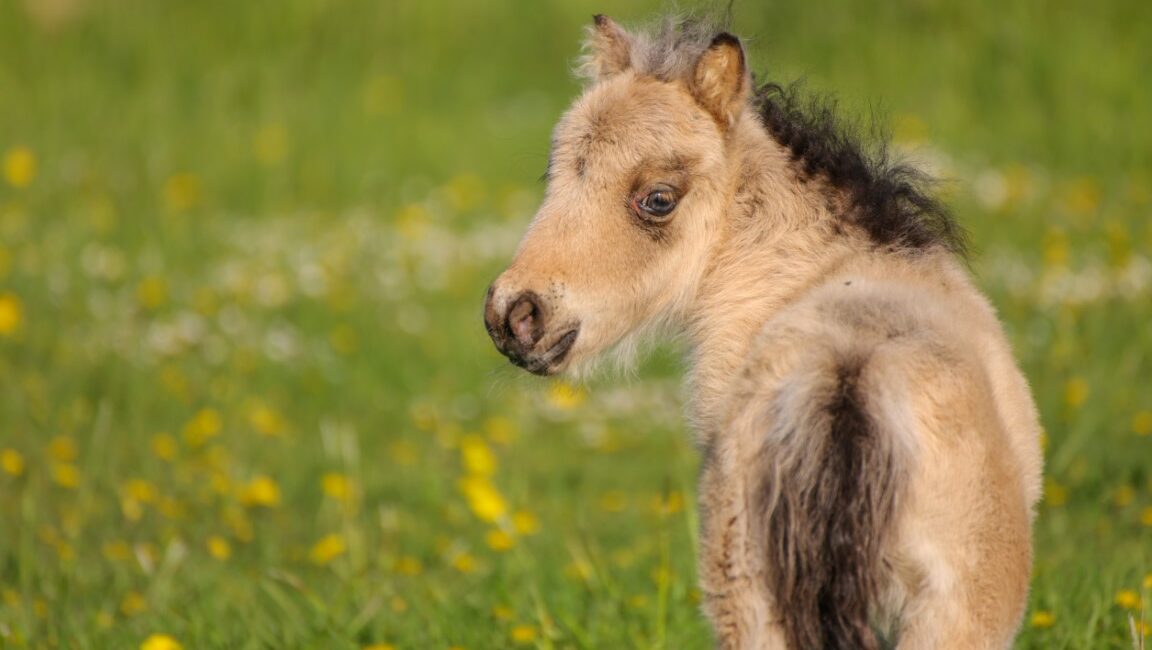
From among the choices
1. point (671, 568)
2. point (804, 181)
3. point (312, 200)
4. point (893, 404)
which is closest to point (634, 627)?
point (671, 568)

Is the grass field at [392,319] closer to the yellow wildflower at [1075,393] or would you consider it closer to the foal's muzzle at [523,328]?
the yellow wildflower at [1075,393]

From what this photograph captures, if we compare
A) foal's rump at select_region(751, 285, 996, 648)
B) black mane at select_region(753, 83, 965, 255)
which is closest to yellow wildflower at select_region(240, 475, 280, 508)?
black mane at select_region(753, 83, 965, 255)

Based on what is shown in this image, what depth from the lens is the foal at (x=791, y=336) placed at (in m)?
2.84

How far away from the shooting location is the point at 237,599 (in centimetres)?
526

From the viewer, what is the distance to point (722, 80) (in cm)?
371

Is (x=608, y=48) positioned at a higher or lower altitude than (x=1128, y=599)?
higher

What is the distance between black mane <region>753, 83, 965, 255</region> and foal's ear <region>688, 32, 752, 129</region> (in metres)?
Result: 0.15

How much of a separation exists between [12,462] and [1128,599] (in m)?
4.53

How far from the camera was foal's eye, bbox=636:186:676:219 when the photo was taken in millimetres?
3641

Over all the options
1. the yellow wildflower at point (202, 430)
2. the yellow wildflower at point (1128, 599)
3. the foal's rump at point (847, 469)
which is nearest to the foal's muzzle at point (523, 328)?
the foal's rump at point (847, 469)

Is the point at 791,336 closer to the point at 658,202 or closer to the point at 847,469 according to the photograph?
the point at 847,469

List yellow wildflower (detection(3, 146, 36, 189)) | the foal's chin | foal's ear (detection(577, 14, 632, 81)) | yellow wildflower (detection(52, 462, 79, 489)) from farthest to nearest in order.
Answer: yellow wildflower (detection(3, 146, 36, 189))
yellow wildflower (detection(52, 462, 79, 489))
foal's ear (detection(577, 14, 632, 81))
the foal's chin

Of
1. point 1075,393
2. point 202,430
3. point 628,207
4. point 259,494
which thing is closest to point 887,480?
point 628,207

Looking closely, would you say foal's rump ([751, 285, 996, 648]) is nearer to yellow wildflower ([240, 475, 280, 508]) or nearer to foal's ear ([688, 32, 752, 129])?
foal's ear ([688, 32, 752, 129])
